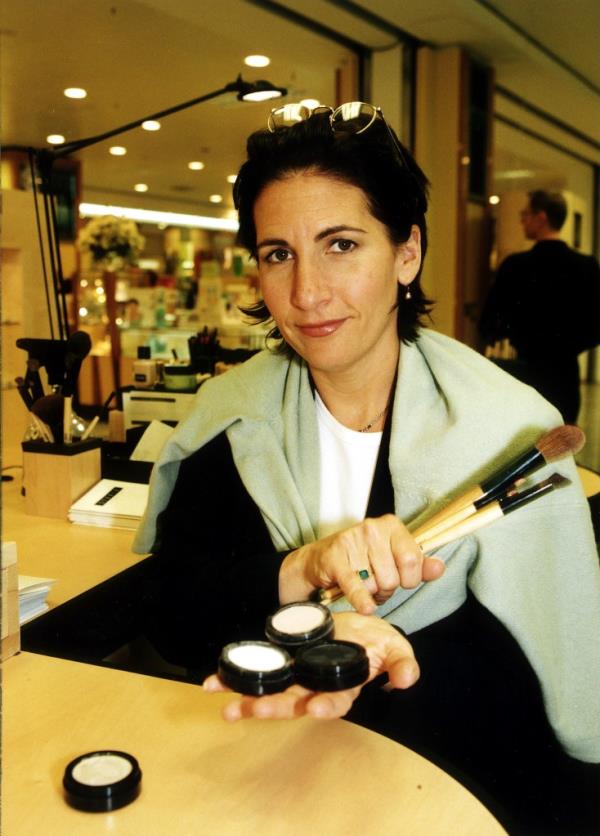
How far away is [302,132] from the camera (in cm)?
116

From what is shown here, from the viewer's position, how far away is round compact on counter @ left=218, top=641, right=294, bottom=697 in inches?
26.4

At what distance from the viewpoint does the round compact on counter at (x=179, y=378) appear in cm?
230

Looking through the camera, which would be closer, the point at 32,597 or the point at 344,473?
the point at 32,597

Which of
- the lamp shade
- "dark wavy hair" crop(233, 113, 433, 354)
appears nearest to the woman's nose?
"dark wavy hair" crop(233, 113, 433, 354)

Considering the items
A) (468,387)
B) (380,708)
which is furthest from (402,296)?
(380,708)

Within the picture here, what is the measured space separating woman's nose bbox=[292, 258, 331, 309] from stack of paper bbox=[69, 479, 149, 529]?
60 cm

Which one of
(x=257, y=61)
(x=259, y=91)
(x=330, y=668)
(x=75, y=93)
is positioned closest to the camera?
(x=330, y=668)

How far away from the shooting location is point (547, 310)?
3.40m

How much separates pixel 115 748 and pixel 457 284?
3.84 m

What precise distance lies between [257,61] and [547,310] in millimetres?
2156

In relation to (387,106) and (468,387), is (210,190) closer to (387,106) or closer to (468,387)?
(387,106)

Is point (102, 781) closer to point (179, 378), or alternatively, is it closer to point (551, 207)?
point (179, 378)

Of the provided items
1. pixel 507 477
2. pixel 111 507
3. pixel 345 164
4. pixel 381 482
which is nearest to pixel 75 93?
pixel 111 507

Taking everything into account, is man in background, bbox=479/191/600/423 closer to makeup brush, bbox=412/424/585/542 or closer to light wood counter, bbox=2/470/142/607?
light wood counter, bbox=2/470/142/607
